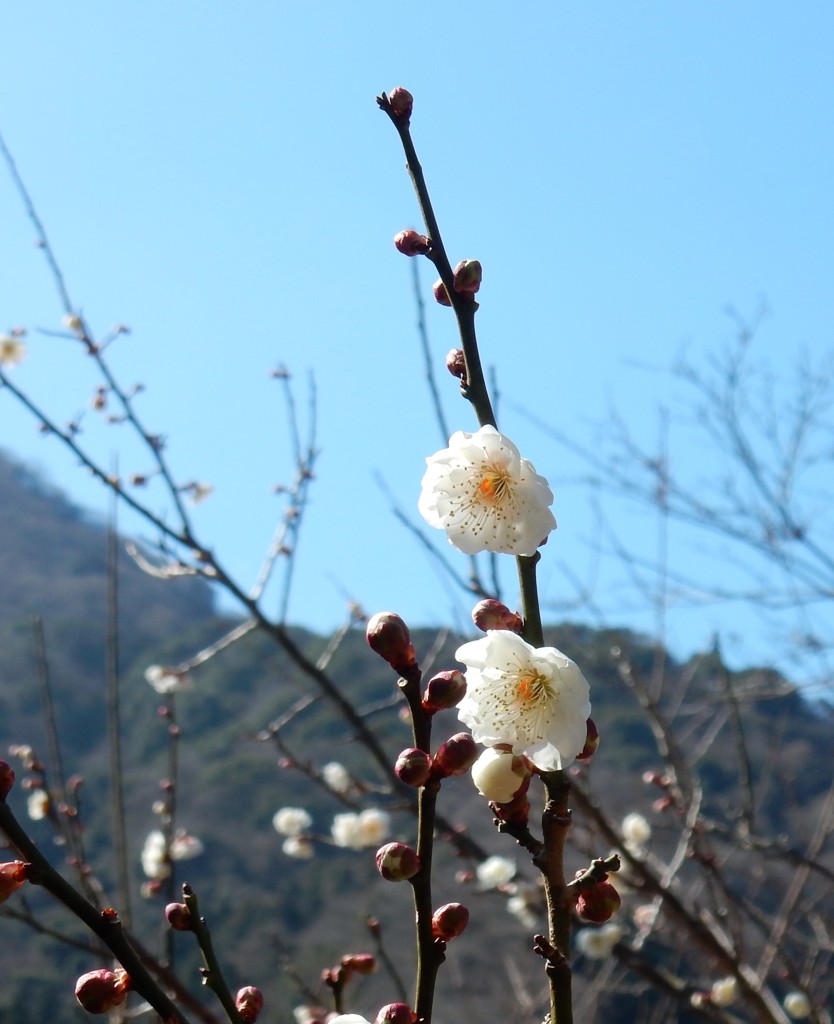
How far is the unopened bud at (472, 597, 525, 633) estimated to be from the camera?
876 mm

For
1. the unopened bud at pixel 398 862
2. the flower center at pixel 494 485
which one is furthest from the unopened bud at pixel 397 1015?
the flower center at pixel 494 485

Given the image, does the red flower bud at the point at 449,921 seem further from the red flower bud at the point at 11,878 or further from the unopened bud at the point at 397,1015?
the red flower bud at the point at 11,878

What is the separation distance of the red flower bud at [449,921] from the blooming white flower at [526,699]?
0.46ft

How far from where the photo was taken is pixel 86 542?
99.5 feet

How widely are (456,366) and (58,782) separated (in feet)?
5.68

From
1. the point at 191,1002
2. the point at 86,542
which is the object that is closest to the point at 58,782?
the point at 191,1002

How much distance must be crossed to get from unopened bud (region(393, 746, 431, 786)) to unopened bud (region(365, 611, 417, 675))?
8cm

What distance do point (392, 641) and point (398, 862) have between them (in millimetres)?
169

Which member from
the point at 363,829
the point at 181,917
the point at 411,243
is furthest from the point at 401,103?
the point at 363,829

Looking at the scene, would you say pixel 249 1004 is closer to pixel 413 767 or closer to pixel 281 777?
pixel 413 767

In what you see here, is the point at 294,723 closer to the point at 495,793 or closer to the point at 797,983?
the point at 797,983

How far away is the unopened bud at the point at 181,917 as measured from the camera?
749mm

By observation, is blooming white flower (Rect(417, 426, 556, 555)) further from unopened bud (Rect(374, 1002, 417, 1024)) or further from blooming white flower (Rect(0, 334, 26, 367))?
blooming white flower (Rect(0, 334, 26, 367))

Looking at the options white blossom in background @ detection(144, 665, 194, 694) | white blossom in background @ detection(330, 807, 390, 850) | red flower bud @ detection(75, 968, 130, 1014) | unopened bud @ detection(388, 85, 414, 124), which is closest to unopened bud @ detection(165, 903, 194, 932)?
red flower bud @ detection(75, 968, 130, 1014)
